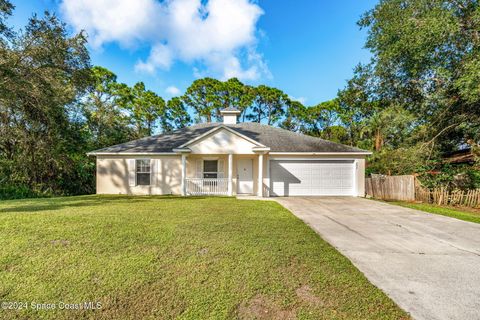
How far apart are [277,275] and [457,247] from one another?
14.1 ft

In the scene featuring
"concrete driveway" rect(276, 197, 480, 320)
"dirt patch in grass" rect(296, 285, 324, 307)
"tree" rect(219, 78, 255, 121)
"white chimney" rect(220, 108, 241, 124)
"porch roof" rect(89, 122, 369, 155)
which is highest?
"tree" rect(219, 78, 255, 121)

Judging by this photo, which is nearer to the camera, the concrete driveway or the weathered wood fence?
the concrete driveway

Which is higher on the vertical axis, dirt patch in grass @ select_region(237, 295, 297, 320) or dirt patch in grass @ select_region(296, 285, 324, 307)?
dirt patch in grass @ select_region(296, 285, 324, 307)

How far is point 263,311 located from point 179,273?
1.38m

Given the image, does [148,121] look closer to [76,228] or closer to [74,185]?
[74,185]

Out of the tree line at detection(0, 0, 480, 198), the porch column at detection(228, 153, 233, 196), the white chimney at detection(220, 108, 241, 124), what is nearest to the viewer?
the tree line at detection(0, 0, 480, 198)

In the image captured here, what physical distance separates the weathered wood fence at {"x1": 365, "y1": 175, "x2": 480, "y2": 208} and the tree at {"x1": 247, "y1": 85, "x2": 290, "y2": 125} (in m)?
19.9

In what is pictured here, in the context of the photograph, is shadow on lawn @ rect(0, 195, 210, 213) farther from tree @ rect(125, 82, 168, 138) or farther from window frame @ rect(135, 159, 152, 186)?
tree @ rect(125, 82, 168, 138)

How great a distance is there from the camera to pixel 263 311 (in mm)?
2635

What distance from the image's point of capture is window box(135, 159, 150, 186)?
1328cm

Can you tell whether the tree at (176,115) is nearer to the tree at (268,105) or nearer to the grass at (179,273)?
the tree at (268,105)

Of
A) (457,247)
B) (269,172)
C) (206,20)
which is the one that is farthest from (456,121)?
(206,20)

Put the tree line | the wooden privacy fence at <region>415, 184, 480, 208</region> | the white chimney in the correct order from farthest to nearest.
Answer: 1. the white chimney
2. the tree line
3. the wooden privacy fence at <region>415, 184, 480, 208</region>

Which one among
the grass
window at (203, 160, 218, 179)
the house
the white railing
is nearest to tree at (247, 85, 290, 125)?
the house
